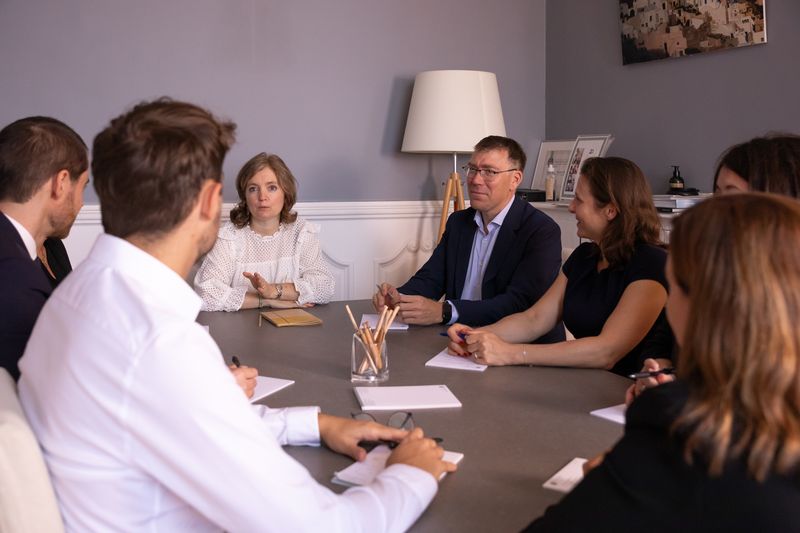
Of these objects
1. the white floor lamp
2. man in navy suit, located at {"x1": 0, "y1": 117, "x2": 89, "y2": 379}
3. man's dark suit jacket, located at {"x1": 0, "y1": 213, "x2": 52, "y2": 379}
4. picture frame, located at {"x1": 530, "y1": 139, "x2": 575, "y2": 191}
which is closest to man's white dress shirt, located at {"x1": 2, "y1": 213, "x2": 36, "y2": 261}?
man in navy suit, located at {"x1": 0, "y1": 117, "x2": 89, "y2": 379}

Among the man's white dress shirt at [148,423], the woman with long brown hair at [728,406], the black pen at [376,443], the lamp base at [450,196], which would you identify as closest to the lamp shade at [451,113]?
the lamp base at [450,196]

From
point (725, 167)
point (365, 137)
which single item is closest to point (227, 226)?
point (365, 137)

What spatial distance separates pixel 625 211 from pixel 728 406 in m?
1.46

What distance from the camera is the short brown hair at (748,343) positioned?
0.87 metres

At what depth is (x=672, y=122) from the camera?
386 cm

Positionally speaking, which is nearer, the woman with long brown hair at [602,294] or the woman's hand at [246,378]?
the woman's hand at [246,378]

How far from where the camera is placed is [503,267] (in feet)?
10.2

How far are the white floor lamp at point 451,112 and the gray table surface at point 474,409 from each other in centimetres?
168

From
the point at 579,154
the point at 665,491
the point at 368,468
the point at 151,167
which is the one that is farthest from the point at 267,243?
the point at 665,491

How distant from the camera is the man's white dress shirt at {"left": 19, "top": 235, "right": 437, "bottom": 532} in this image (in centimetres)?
99

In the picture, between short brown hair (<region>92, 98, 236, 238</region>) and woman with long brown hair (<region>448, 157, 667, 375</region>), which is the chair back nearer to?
short brown hair (<region>92, 98, 236, 238</region>)

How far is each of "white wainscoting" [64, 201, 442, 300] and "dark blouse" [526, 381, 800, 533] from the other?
3.34 meters

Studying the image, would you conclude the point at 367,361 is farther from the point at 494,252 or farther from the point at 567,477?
the point at 494,252

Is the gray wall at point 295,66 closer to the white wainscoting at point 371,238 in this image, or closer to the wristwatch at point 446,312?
the white wainscoting at point 371,238
